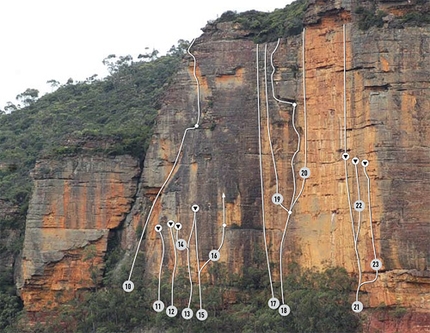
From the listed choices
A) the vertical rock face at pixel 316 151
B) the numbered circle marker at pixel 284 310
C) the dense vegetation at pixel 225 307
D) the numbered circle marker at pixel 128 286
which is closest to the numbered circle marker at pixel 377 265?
the vertical rock face at pixel 316 151

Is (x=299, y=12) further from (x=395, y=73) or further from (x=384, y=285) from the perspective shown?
(x=384, y=285)

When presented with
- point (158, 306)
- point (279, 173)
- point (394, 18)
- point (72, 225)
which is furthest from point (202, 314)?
point (394, 18)

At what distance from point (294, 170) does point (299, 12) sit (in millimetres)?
6273

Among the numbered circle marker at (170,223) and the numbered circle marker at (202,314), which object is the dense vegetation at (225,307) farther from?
the numbered circle marker at (170,223)

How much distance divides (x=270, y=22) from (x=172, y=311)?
36.5 feet

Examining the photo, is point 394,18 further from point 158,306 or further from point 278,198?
point 158,306

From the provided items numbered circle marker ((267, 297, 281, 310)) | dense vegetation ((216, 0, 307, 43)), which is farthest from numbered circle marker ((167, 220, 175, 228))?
dense vegetation ((216, 0, 307, 43))

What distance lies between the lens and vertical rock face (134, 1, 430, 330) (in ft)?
132

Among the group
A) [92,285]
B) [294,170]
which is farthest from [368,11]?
[92,285]

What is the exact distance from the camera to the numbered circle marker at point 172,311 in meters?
43.5

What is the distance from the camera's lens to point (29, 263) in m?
47.1

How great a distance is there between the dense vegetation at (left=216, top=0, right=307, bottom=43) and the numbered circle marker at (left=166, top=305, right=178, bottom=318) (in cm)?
989

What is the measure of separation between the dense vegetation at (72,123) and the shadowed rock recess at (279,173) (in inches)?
57.0

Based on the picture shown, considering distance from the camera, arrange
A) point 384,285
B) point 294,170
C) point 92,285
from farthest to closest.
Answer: point 92,285, point 294,170, point 384,285
